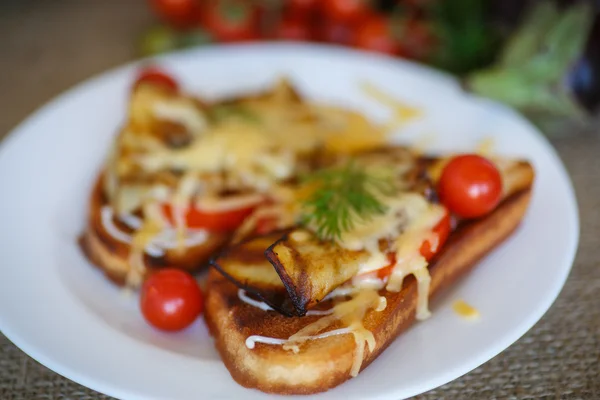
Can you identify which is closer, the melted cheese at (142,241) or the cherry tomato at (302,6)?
the melted cheese at (142,241)

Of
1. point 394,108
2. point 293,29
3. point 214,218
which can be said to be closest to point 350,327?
point 214,218

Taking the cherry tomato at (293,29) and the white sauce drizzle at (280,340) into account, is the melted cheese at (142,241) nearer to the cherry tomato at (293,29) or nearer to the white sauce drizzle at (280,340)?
the white sauce drizzle at (280,340)

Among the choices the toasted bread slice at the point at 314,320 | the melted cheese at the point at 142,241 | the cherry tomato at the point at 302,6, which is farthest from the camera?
the cherry tomato at the point at 302,6

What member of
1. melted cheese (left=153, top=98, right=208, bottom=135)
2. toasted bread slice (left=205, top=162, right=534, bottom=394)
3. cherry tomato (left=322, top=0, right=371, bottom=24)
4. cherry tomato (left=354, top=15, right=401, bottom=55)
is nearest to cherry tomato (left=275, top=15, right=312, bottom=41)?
cherry tomato (left=322, top=0, right=371, bottom=24)

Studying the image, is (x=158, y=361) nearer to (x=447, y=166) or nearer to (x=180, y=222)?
(x=180, y=222)

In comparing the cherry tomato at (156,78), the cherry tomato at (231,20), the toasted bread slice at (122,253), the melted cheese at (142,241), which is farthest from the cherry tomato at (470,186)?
the cherry tomato at (231,20)

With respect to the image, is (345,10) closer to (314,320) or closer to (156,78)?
(156,78)
